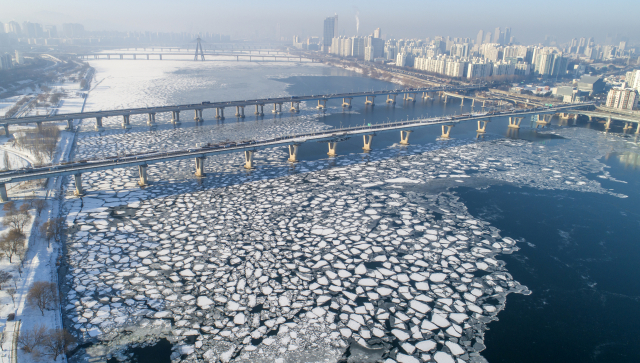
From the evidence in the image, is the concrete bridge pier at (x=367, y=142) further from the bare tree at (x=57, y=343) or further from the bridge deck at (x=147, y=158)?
the bare tree at (x=57, y=343)

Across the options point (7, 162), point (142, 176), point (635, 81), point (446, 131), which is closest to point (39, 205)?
point (142, 176)

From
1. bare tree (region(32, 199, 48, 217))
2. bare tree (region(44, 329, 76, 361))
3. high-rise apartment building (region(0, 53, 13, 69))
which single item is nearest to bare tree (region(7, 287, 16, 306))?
bare tree (region(44, 329, 76, 361))

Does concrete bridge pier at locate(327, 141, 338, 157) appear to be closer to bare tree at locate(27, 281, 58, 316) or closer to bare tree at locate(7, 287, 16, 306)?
bare tree at locate(27, 281, 58, 316)

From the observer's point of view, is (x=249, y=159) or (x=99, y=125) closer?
(x=249, y=159)

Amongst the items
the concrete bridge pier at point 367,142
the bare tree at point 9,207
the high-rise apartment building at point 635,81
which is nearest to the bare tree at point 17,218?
the bare tree at point 9,207

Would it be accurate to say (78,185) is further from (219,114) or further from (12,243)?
(219,114)

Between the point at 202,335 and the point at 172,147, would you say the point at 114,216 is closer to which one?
the point at 202,335
